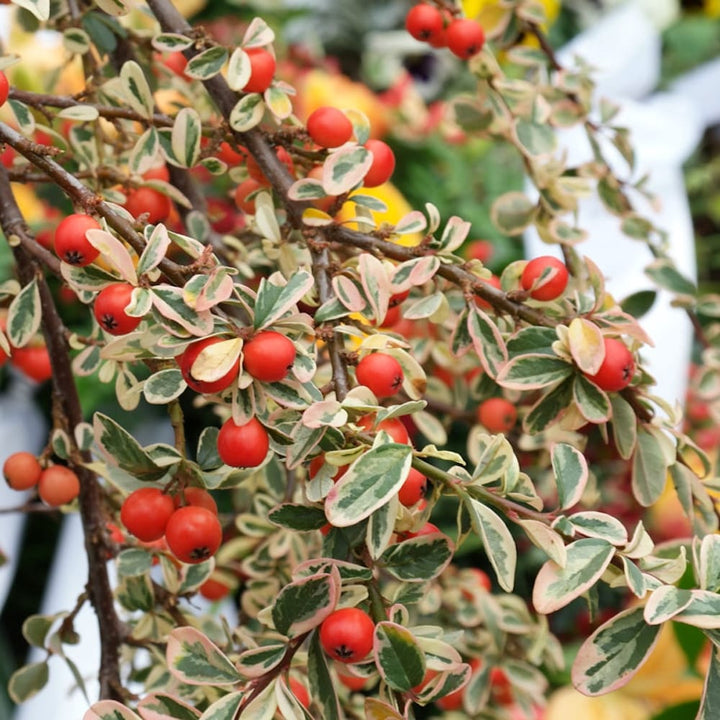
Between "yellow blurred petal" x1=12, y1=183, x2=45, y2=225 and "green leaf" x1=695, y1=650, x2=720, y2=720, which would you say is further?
"yellow blurred petal" x1=12, y1=183, x2=45, y2=225

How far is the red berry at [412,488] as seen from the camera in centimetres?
30

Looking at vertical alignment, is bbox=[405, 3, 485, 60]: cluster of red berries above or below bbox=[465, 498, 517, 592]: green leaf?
above

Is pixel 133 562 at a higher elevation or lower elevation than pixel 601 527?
lower

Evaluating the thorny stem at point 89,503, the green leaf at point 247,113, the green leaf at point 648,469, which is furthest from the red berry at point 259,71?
the green leaf at point 648,469

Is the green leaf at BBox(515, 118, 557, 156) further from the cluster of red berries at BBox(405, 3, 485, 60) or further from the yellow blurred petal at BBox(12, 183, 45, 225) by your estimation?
the yellow blurred petal at BBox(12, 183, 45, 225)

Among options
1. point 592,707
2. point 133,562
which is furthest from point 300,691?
point 592,707

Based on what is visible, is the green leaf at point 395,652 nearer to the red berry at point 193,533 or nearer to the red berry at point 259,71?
the red berry at point 193,533

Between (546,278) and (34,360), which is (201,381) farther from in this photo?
(34,360)

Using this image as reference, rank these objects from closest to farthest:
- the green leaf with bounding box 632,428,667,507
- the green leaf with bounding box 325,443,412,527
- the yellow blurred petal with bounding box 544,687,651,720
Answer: the green leaf with bounding box 325,443,412,527 → the green leaf with bounding box 632,428,667,507 → the yellow blurred petal with bounding box 544,687,651,720

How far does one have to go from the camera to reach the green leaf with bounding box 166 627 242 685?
0.29 meters

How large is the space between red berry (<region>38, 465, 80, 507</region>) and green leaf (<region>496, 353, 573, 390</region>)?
0.63 ft

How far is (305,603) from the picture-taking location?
0.29m

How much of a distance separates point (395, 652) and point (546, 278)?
0.16 metres

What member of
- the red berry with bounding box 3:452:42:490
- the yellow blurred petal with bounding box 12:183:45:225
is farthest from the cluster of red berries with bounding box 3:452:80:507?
the yellow blurred petal with bounding box 12:183:45:225
